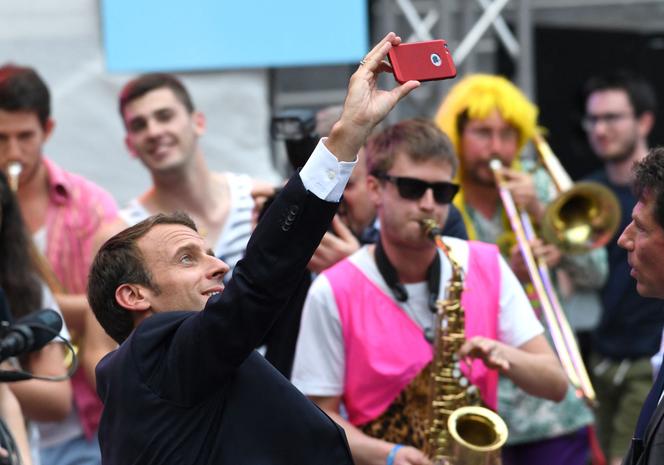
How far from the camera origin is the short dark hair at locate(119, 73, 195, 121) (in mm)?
5484

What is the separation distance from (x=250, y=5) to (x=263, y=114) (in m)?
0.53

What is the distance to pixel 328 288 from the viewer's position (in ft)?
13.5

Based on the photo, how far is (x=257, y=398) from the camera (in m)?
2.97

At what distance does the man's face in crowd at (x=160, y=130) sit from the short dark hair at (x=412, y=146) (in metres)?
1.25

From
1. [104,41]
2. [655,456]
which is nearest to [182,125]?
[104,41]

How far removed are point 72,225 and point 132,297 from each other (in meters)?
2.21

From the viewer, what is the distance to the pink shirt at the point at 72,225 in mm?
5211

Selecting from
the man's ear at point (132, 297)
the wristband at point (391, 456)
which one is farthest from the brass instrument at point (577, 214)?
the man's ear at point (132, 297)

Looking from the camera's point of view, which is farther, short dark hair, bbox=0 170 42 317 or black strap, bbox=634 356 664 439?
short dark hair, bbox=0 170 42 317

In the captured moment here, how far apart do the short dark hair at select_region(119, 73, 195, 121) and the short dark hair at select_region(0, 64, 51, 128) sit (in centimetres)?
33

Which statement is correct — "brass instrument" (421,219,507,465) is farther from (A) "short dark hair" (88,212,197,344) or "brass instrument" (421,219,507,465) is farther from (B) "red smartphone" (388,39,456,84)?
(B) "red smartphone" (388,39,456,84)

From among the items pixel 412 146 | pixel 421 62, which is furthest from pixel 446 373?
pixel 421 62

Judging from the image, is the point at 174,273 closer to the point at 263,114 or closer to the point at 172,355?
the point at 172,355

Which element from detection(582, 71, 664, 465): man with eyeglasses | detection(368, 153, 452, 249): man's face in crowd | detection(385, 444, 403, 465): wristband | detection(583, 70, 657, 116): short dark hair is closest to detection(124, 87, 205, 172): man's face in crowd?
detection(368, 153, 452, 249): man's face in crowd
